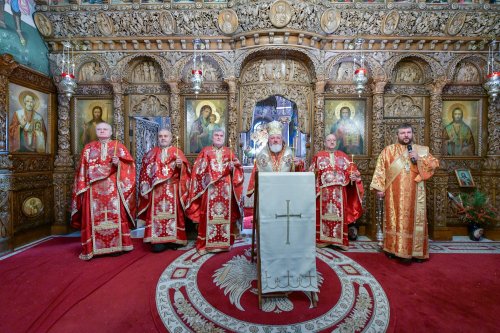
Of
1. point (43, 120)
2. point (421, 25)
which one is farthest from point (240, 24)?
point (43, 120)

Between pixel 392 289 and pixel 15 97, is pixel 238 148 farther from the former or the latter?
pixel 15 97

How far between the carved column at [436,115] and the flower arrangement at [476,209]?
1391mm

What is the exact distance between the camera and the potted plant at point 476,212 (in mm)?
5801

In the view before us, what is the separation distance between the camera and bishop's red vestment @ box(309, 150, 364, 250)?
500cm

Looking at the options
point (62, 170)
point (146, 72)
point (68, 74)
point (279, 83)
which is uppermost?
point (146, 72)

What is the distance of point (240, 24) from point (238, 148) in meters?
3.15

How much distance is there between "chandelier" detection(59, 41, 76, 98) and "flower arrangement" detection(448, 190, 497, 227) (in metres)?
9.94

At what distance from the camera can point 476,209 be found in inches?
233

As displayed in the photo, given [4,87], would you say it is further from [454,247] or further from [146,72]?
[454,247]

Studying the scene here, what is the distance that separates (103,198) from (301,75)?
567 centimetres

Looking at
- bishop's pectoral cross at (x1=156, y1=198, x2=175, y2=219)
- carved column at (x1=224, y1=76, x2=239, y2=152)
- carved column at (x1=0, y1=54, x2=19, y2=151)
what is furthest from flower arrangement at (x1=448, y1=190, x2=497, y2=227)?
carved column at (x1=0, y1=54, x2=19, y2=151)

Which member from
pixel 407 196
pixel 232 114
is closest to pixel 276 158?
pixel 407 196

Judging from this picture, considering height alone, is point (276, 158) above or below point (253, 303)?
above

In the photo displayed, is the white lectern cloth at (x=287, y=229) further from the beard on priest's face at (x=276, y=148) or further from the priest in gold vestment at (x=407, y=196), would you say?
the priest in gold vestment at (x=407, y=196)
